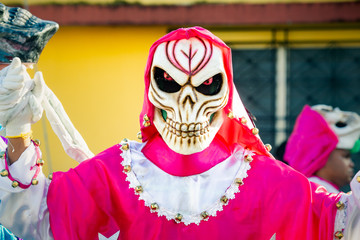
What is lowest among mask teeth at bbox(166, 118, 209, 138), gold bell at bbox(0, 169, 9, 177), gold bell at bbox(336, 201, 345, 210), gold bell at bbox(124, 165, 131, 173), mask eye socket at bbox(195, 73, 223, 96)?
gold bell at bbox(336, 201, 345, 210)

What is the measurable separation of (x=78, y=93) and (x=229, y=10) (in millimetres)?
1502

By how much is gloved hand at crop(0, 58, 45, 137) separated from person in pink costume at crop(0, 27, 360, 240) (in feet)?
0.45

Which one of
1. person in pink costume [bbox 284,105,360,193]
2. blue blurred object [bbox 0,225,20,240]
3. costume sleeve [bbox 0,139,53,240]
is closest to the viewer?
costume sleeve [bbox 0,139,53,240]

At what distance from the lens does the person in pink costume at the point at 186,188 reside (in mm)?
3271

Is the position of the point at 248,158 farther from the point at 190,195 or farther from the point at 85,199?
the point at 85,199

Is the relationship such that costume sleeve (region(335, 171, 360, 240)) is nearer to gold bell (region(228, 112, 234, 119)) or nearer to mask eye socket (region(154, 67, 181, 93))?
gold bell (region(228, 112, 234, 119))

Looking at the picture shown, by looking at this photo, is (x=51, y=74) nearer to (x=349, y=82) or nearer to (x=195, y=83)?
(x=349, y=82)

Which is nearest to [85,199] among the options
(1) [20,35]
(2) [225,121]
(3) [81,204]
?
(3) [81,204]

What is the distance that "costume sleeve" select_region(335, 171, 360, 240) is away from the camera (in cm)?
322

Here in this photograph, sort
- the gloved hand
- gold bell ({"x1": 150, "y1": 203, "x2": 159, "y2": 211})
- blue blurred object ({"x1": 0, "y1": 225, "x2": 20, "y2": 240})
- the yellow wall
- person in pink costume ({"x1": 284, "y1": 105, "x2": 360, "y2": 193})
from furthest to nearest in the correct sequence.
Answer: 1. the yellow wall
2. person in pink costume ({"x1": 284, "y1": 105, "x2": 360, "y2": 193})
3. blue blurred object ({"x1": 0, "y1": 225, "x2": 20, "y2": 240})
4. gold bell ({"x1": 150, "y1": 203, "x2": 159, "y2": 211})
5. the gloved hand

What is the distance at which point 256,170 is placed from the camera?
342 centimetres

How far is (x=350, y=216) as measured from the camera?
128 inches

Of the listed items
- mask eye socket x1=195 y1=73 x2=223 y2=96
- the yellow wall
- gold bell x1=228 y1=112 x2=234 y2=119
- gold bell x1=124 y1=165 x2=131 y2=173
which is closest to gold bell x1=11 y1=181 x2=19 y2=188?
gold bell x1=124 y1=165 x2=131 y2=173

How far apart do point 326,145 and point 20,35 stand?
8.11 ft
